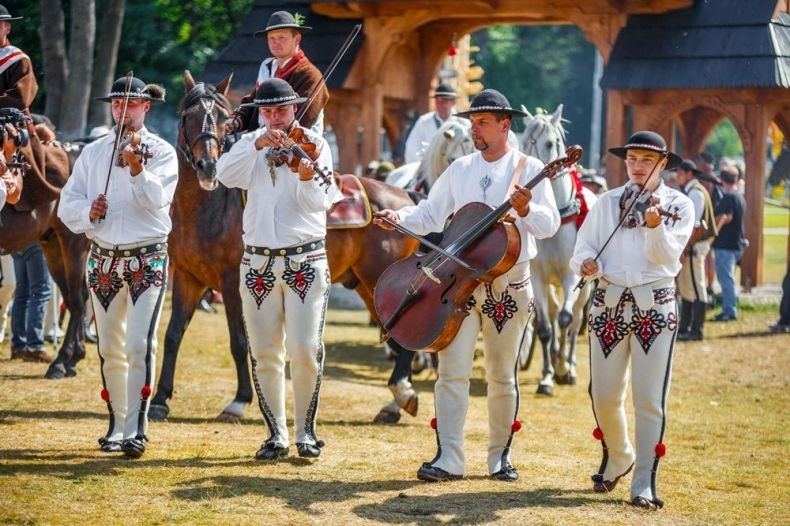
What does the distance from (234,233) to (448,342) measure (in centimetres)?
274

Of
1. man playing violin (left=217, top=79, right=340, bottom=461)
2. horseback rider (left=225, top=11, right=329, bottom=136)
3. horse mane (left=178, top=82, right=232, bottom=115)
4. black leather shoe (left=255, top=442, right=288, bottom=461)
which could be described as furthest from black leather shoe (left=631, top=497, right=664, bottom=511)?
horse mane (left=178, top=82, right=232, bottom=115)

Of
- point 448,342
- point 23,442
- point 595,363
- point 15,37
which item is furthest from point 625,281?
point 15,37

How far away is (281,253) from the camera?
7801 millimetres

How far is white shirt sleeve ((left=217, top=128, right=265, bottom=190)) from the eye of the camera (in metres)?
7.77

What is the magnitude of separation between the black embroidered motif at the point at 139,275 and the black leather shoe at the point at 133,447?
84cm

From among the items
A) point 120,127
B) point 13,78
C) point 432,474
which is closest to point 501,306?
point 432,474

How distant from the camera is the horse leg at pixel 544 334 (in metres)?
12.1

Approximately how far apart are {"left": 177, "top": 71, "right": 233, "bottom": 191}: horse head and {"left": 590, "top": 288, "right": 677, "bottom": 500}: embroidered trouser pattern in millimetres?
2991

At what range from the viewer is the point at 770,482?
8.29 meters

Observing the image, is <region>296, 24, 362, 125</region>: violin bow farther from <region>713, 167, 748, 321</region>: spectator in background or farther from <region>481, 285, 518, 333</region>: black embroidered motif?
<region>713, 167, 748, 321</region>: spectator in background

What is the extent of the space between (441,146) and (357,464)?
4659mm

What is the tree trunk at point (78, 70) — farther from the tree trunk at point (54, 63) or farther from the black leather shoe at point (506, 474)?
the black leather shoe at point (506, 474)

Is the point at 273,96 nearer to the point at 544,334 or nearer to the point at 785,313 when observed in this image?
the point at 544,334

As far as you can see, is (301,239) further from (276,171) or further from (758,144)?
(758,144)
